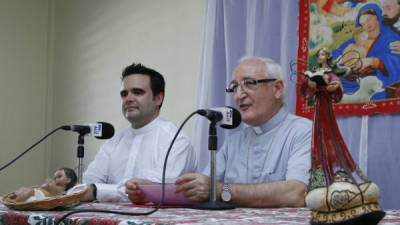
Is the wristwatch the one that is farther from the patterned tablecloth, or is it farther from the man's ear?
the man's ear

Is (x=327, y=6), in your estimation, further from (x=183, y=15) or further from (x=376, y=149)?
(x=183, y=15)

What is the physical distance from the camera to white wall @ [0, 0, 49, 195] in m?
4.38

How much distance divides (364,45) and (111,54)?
242 cm

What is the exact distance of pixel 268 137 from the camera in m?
2.36

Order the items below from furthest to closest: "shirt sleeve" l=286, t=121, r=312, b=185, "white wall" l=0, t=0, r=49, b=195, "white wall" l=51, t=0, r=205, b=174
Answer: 1. "white wall" l=0, t=0, r=49, b=195
2. "white wall" l=51, t=0, r=205, b=174
3. "shirt sleeve" l=286, t=121, r=312, b=185

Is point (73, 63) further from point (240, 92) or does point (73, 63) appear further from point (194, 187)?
point (194, 187)

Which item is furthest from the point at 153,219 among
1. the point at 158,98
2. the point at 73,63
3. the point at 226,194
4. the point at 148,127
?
the point at 73,63

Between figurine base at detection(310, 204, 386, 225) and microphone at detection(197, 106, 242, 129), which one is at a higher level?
microphone at detection(197, 106, 242, 129)

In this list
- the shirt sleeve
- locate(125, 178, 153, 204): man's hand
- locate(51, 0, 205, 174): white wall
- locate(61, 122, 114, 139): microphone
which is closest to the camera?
locate(125, 178, 153, 204): man's hand

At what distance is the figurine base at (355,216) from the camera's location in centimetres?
97

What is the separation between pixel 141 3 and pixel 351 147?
230cm

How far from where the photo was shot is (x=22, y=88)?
14.9ft

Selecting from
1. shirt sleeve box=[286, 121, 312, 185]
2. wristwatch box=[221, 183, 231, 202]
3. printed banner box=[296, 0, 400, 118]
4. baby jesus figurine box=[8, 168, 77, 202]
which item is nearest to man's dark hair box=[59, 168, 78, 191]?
baby jesus figurine box=[8, 168, 77, 202]

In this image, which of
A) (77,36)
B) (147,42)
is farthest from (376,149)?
(77,36)
